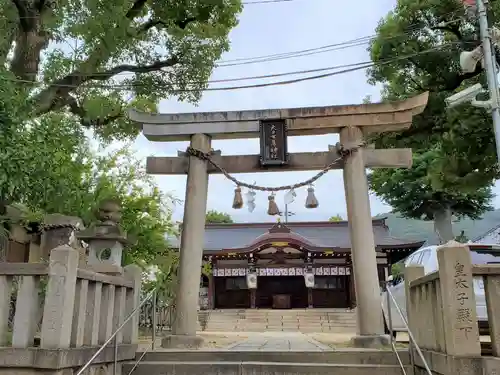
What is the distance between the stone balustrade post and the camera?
14.6 ft

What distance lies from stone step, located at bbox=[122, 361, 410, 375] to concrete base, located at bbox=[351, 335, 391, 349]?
1.95 metres

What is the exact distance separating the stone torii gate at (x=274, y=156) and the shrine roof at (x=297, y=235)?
45.0 ft

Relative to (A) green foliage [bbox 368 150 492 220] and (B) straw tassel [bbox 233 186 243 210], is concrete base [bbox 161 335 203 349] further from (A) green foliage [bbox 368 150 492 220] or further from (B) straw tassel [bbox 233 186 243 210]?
(A) green foliage [bbox 368 150 492 220]

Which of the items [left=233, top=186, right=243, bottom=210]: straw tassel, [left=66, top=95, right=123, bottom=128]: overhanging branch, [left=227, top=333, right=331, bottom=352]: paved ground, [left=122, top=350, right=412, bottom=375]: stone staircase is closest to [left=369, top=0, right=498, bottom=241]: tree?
[left=233, top=186, right=243, bottom=210]: straw tassel

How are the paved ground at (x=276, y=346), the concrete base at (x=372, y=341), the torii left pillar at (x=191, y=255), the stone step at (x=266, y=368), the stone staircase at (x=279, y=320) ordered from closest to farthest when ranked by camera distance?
1. the stone step at (x=266, y=368)
2. the paved ground at (x=276, y=346)
3. the concrete base at (x=372, y=341)
4. the torii left pillar at (x=191, y=255)
5. the stone staircase at (x=279, y=320)

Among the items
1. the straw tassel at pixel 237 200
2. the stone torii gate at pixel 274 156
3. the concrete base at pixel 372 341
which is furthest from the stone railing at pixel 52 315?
the straw tassel at pixel 237 200

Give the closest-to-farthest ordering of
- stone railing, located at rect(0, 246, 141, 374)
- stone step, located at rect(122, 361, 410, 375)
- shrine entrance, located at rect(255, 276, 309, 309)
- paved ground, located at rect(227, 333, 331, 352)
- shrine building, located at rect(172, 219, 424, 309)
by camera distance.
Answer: stone railing, located at rect(0, 246, 141, 374) → stone step, located at rect(122, 361, 410, 375) → paved ground, located at rect(227, 333, 331, 352) → shrine building, located at rect(172, 219, 424, 309) → shrine entrance, located at rect(255, 276, 309, 309)

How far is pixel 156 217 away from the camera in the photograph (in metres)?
13.0

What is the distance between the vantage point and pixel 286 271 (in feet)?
76.6

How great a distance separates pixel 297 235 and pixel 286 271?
1987 mm

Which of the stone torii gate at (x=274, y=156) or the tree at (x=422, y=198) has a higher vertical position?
the tree at (x=422, y=198)

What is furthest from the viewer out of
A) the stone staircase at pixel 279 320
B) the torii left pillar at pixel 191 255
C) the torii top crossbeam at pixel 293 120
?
the stone staircase at pixel 279 320

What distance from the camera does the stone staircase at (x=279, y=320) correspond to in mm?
19312

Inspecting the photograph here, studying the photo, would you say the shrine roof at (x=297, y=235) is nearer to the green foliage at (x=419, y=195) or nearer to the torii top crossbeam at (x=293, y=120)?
the green foliage at (x=419, y=195)
